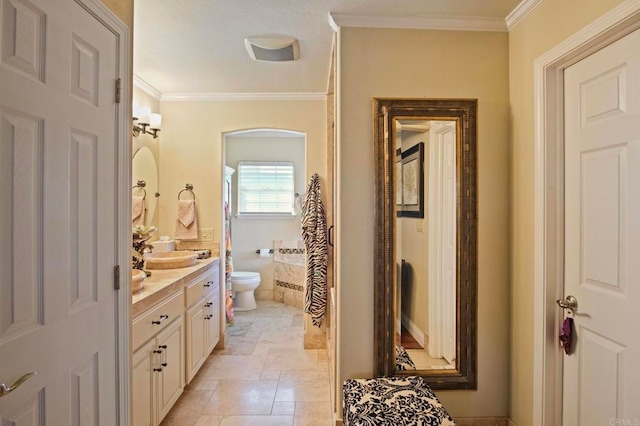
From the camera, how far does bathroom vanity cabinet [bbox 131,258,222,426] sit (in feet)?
6.02

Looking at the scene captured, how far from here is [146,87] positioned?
308cm

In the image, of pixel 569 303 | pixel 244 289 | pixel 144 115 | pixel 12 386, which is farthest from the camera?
pixel 244 289

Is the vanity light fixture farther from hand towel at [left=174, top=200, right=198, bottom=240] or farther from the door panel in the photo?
the door panel

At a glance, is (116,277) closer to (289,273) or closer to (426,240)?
(426,240)

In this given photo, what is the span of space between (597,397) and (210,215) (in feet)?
9.90

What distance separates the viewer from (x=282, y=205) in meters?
5.29

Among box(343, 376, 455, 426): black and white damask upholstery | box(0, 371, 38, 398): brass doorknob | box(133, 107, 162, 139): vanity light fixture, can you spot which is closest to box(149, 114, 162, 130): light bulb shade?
box(133, 107, 162, 139): vanity light fixture

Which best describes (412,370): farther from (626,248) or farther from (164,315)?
(164,315)

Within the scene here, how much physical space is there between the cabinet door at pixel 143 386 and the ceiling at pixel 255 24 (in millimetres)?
1871

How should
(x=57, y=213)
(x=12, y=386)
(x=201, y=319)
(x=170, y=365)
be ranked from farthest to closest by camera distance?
(x=201, y=319)
(x=170, y=365)
(x=57, y=213)
(x=12, y=386)

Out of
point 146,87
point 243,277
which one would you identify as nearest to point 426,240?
point 146,87

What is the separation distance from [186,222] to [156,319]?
55.7 inches

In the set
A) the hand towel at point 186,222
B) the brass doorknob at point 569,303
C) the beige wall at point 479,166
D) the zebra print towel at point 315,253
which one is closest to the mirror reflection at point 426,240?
the beige wall at point 479,166

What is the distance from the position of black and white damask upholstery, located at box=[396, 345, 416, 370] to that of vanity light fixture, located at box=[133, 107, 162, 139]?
2599mm
